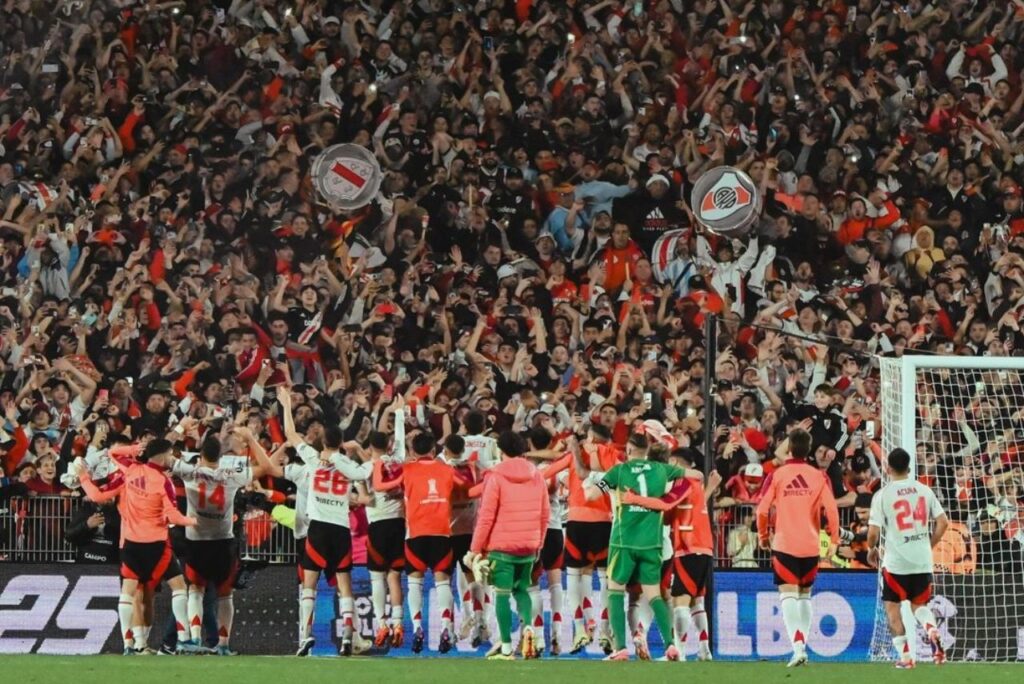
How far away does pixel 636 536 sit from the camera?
13.0 meters

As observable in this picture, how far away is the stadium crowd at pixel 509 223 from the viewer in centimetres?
1714

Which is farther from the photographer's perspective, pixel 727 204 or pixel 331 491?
pixel 727 204

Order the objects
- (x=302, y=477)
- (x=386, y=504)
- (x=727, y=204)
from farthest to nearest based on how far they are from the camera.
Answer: (x=727, y=204) < (x=302, y=477) < (x=386, y=504)

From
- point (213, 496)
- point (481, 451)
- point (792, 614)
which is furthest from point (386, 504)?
point (792, 614)

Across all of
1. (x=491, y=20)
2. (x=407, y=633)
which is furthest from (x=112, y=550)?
(x=491, y=20)

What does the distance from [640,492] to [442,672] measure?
2186 mm

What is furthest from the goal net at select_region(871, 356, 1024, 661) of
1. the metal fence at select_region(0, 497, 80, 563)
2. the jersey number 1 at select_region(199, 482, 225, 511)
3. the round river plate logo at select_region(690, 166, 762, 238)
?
the metal fence at select_region(0, 497, 80, 563)

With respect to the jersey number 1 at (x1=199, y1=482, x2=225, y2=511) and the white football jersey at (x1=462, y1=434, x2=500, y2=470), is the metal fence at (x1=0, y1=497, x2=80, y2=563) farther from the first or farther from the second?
the white football jersey at (x1=462, y1=434, x2=500, y2=470)

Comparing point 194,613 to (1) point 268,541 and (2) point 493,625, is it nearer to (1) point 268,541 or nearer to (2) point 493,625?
(1) point 268,541

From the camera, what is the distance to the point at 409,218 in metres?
19.9

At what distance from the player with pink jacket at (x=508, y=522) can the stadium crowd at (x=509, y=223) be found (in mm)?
2600

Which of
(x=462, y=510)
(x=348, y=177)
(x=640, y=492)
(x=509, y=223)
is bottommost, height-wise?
(x=462, y=510)

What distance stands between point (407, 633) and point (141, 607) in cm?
235

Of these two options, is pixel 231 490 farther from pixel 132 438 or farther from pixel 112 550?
pixel 132 438
